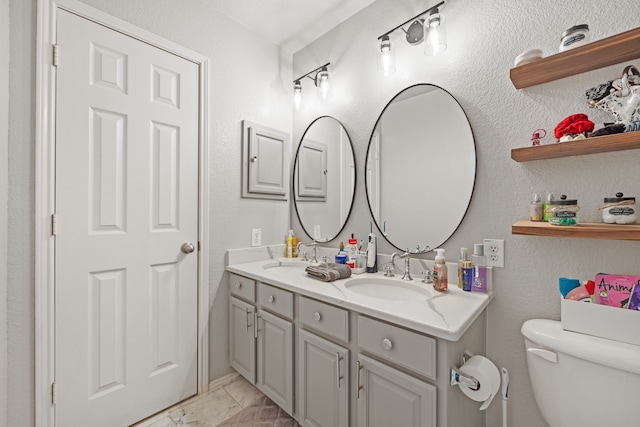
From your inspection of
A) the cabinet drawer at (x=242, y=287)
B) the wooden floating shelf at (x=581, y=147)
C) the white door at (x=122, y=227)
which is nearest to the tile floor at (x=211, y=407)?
the white door at (x=122, y=227)

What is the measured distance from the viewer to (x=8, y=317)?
123 centimetres

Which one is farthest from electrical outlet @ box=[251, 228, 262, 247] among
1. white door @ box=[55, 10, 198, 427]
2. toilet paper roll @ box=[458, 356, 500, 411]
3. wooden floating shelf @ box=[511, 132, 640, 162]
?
wooden floating shelf @ box=[511, 132, 640, 162]

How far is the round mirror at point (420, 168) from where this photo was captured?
146 centimetres

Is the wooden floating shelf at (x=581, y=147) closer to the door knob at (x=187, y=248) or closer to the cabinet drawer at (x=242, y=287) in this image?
the cabinet drawer at (x=242, y=287)

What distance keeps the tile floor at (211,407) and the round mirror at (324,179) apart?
113 cm

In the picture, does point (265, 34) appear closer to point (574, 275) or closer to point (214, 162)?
point (214, 162)

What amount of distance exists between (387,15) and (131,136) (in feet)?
5.48

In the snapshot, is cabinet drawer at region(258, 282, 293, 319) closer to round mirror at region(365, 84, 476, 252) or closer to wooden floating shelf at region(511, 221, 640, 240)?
round mirror at region(365, 84, 476, 252)

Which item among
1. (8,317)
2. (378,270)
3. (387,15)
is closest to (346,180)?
(378,270)

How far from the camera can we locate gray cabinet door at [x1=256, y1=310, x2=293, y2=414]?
4.84 feet

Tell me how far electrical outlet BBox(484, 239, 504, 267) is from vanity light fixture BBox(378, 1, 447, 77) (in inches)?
39.9

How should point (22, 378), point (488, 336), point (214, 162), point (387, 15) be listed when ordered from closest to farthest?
point (22, 378) → point (488, 336) → point (387, 15) → point (214, 162)

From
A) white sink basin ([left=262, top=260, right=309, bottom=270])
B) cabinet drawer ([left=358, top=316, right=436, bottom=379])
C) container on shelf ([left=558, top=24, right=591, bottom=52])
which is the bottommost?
cabinet drawer ([left=358, top=316, right=436, bottom=379])

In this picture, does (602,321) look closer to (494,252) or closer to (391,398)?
(494,252)
